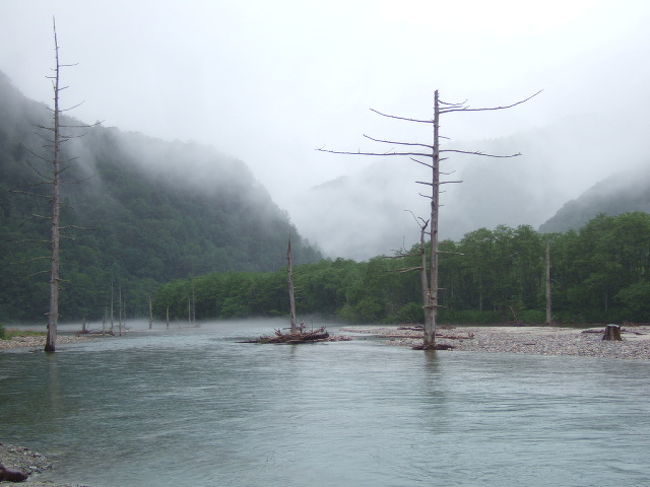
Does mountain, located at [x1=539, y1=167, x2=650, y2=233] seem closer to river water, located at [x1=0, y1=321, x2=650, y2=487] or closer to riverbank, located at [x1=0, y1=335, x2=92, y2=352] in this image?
riverbank, located at [x1=0, y1=335, x2=92, y2=352]

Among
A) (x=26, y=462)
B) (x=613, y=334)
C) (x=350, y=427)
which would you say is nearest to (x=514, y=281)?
(x=613, y=334)

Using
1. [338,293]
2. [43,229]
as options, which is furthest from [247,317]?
[43,229]

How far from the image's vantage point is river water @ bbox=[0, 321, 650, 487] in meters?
7.97

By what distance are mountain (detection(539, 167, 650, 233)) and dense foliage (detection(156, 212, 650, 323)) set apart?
3258 inches

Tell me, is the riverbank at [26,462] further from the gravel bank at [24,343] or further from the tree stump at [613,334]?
the gravel bank at [24,343]

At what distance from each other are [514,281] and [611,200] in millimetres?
111262

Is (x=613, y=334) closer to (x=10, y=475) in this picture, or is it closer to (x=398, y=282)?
(x=10, y=475)

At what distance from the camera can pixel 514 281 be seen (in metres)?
92.9

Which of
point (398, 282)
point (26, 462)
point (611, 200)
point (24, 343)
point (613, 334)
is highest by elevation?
point (611, 200)

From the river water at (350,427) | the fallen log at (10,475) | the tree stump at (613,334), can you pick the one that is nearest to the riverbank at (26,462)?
the fallen log at (10,475)

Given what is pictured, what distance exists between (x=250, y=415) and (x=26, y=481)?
4984mm

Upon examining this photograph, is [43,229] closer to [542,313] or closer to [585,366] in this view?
[542,313]

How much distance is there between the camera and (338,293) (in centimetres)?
13612

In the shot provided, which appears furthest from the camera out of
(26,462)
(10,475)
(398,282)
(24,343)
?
(398,282)
